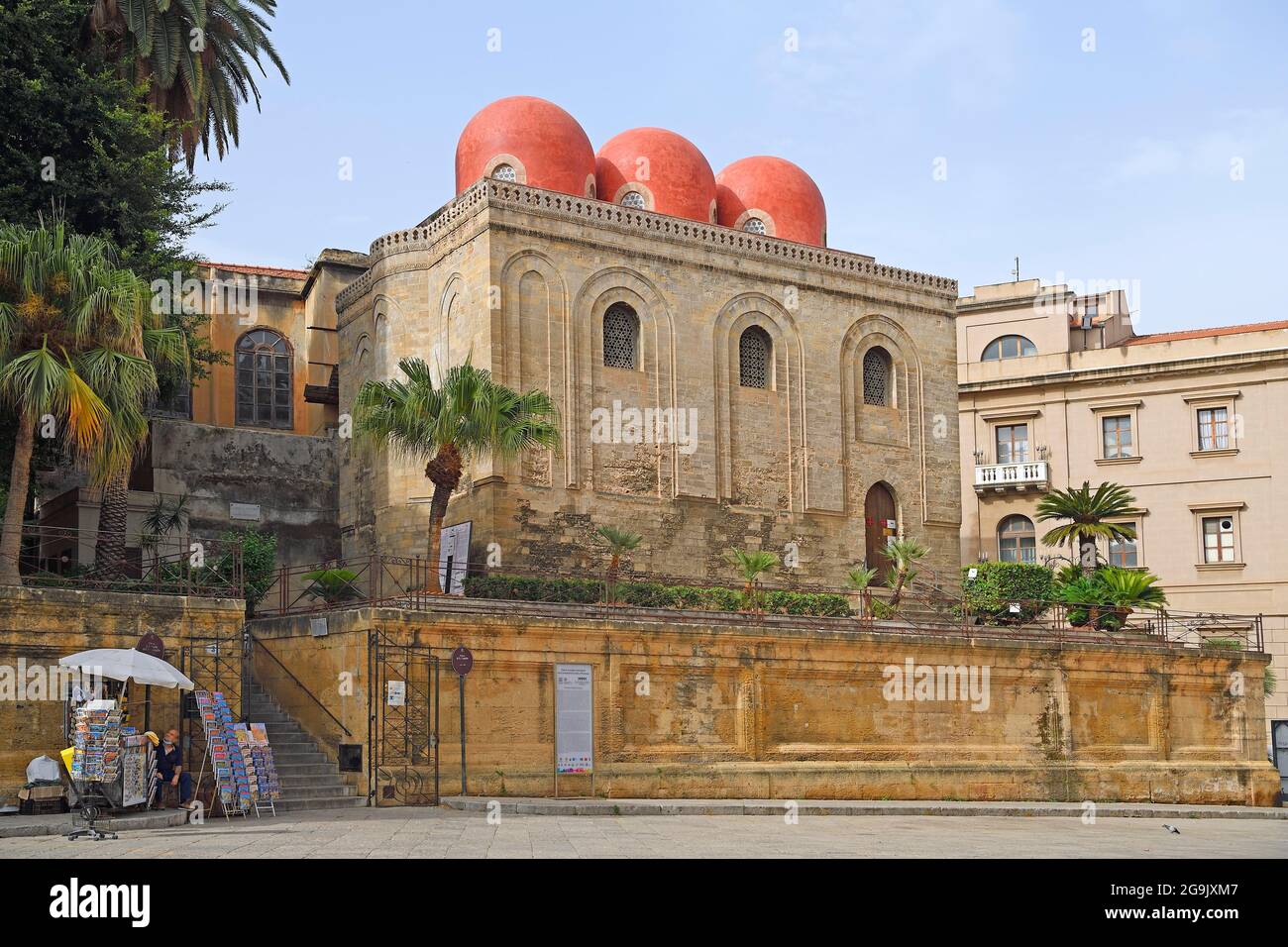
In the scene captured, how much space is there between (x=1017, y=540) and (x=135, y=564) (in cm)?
3047

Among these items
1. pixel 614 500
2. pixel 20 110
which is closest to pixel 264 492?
pixel 614 500

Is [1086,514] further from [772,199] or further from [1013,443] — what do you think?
[772,199]

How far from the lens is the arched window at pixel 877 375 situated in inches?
1528

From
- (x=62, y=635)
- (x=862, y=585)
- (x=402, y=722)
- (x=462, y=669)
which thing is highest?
(x=862, y=585)

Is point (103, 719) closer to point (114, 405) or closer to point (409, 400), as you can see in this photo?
point (114, 405)

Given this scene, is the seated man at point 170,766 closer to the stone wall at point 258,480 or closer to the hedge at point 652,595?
the hedge at point 652,595

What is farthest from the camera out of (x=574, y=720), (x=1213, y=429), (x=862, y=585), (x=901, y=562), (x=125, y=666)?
(x=1213, y=429)

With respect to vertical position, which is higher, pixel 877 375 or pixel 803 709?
pixel 877 375

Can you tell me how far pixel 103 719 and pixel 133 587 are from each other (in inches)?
291

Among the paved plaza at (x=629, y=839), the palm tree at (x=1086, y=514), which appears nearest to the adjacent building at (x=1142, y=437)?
the palm tree at (x=1086, y=514)

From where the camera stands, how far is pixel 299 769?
2222cm

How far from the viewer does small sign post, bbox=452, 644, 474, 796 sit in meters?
22.4

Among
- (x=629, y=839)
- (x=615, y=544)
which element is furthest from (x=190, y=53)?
(x=629, y=839)

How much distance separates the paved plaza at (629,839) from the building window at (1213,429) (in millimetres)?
24474
